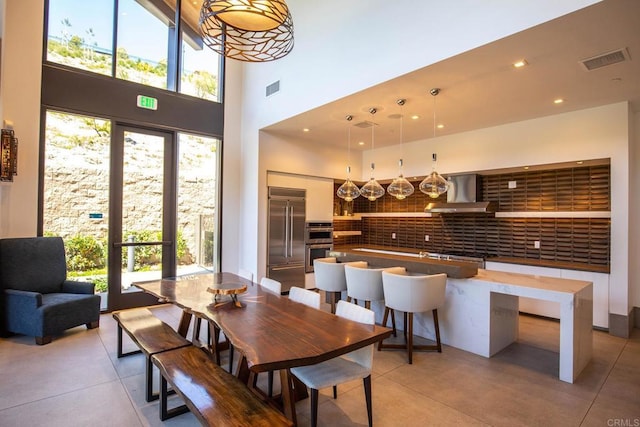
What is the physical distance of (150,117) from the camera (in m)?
5.29

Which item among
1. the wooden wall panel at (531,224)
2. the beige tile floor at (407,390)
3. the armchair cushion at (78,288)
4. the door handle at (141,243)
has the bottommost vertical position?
the beige tile floor at (407,390)

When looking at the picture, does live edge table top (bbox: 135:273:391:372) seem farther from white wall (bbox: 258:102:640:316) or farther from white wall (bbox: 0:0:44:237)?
white wall (bbox: 258:102:640:316)

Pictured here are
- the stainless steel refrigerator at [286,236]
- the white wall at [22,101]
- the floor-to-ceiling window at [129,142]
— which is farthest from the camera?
the stainless steel refrigerator at [286,236]

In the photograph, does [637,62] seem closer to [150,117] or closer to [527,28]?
[527,28]

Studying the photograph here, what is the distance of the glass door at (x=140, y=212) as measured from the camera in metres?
5.02

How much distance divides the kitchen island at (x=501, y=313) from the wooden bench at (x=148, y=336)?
2651 mm

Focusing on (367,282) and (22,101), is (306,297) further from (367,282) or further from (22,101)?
(22,101)

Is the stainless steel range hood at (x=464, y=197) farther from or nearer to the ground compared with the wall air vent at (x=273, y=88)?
nearer to the ground

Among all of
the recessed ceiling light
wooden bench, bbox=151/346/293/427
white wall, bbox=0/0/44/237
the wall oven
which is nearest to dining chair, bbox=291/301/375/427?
wooden bench, bbox=151/346/293/427

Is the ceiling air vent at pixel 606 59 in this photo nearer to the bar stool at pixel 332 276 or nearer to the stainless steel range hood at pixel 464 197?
the stainless steel range hood at pixel 464 197

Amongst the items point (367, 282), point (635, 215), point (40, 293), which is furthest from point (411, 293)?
point (40, 293)

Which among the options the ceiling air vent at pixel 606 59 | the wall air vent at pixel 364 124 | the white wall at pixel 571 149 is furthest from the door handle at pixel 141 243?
the ceiling air vent at pixel 606 59

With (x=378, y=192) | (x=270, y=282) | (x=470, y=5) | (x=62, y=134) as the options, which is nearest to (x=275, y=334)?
(x=270, y=282)

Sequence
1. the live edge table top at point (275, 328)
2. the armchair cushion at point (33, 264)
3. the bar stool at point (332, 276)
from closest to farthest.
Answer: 1. the live edge table top at point (275, 328)
2. the armchair cushion at point (33, 264)
3. the bar stool at point (332, 276)
